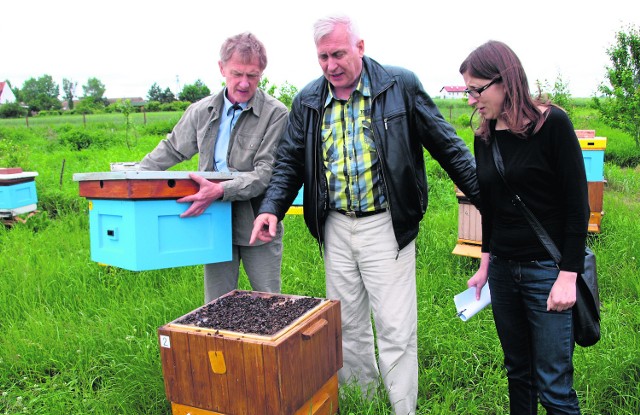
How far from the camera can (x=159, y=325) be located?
4215 mm

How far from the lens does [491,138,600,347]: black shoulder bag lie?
86.3 inches

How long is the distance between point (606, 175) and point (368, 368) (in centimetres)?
859

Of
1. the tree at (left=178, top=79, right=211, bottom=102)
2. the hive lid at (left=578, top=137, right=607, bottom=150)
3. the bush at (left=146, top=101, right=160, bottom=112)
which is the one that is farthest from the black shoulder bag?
the tree at (left=178, top=79, right=211, bottom=102)

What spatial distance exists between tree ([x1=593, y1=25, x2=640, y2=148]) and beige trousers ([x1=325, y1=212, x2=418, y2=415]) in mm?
11688

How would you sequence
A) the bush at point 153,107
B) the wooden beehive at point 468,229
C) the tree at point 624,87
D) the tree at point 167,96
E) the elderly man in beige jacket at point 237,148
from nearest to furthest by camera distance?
the elderly man in beige jacket at point 237,148 → the wooden beehive at point 468,229 → the tree at point 624,87 → the bush at point 153,107 → the tree at point 167,96

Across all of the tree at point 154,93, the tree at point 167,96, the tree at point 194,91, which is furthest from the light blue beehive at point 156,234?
the tree at point 154,93

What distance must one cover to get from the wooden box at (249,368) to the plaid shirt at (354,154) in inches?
23.1

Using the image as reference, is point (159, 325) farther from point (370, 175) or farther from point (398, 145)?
point (398, 145)

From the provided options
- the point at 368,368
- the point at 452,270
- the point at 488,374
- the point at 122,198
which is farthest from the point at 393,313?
the point at 452,270

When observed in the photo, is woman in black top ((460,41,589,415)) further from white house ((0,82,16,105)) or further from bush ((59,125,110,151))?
white house ((0,82,16,105))

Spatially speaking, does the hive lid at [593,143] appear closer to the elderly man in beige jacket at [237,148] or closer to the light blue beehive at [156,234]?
the elderly man in beige jacket at [237,148]

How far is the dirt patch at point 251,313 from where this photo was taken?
2.46 m

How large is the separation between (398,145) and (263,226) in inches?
34.9

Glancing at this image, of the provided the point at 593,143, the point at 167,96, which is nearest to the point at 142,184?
the point at 593,143
